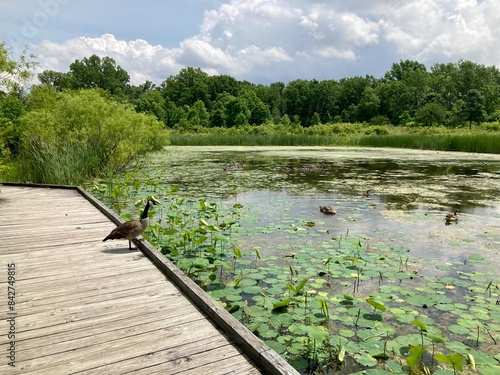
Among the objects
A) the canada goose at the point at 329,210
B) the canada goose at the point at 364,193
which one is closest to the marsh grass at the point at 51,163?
the canada goose at the point at 329,210

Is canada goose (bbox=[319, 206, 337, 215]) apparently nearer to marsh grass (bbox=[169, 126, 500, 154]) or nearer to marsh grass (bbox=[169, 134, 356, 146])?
marsh grass (bbox=[169, 126, 500, 154])

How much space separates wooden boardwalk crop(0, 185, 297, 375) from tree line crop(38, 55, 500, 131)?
5013 centimetres

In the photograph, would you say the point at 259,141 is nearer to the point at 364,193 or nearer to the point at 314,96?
the point at 364,193

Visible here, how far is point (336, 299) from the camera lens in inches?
137

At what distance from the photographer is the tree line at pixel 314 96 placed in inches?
1922

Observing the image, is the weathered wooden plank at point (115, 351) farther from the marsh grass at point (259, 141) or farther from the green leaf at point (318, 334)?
the marsh grass at point (259, 141)

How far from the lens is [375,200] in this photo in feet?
27.7

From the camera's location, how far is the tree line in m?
48.8

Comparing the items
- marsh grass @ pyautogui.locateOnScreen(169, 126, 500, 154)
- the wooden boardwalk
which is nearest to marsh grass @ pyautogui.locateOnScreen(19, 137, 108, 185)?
the wooden boardwalk

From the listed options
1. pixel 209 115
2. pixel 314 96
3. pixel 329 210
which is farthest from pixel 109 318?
pixel 314 96

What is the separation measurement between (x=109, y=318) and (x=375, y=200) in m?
7.17

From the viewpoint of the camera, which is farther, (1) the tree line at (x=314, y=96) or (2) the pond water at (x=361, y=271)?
(1) the tree line at (x=314, y=96)

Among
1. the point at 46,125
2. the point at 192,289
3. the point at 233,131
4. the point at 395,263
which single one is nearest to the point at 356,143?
the point at 233,131

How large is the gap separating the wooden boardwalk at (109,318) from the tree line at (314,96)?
164 feet
